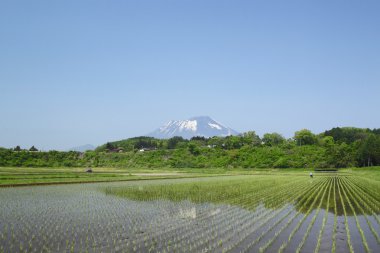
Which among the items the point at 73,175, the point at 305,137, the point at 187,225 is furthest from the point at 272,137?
the point at 187,225

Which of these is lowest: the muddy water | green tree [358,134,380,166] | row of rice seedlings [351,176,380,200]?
the muddy water

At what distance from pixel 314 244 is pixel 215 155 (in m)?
75.5

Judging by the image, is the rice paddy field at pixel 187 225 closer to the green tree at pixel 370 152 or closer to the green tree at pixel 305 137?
the green tree at pixel 370 152

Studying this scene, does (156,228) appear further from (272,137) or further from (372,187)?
(272,137)

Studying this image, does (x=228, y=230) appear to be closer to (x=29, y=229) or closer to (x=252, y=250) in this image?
(x=252, y=250)

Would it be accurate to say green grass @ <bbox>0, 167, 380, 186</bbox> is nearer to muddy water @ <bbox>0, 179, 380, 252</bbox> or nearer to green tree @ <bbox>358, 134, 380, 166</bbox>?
green tree @ <bbox>358, 134, 380, 166</bbox>

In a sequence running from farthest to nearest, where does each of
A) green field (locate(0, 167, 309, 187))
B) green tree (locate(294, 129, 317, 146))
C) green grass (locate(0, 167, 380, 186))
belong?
green tree (locate(294, 129, 317, 146)) → green grass (locate(0, 167, 380, 186)) → green field (locate(0, 167, 309, 187))

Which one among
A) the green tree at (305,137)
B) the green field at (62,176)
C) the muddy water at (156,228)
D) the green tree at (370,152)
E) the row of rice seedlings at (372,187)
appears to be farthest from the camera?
the green tree at (305,137)

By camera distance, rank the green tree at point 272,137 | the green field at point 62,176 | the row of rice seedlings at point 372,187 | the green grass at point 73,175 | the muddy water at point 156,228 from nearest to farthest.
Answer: the muddy water at point 156,228
the row of rice seedlings at point 372,187
the green field at point 62,176
the green grass at point 73,175
the green tree at point 272,137

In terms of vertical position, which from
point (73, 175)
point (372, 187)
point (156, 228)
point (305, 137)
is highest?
point (305, 137)

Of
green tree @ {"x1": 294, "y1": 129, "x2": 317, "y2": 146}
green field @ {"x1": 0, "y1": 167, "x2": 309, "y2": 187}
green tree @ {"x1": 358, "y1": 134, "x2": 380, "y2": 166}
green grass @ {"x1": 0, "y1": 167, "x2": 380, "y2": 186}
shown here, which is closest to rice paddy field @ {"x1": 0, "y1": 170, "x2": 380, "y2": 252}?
green field @ {"x1": 0, "y1": 167, "x2": 309, "y2": 187}

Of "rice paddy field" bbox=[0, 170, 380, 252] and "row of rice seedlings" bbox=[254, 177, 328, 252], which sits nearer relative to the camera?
"row of rice seedlings" bbox=[254, 177, 328, 252]

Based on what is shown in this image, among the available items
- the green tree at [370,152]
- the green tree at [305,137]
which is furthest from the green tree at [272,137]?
the green tree at [370,152]

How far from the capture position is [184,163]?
78.9 meters
